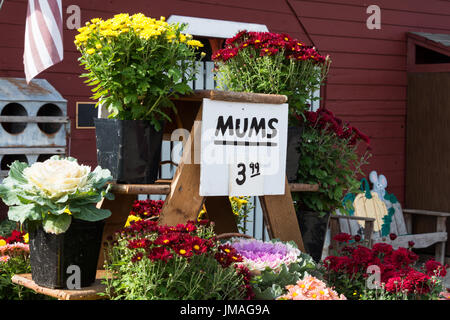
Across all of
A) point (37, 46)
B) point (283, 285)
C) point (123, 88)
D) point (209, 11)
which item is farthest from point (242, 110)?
point (209, 11)

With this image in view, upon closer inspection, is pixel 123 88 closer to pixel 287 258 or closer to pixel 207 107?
pixel 207 107

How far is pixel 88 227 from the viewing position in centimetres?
303

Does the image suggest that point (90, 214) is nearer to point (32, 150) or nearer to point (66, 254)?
point (66, 254)

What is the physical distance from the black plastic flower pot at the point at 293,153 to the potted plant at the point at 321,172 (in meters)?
0.09

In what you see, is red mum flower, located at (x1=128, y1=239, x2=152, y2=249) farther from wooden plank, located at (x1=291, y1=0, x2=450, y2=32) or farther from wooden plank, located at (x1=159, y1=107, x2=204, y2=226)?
wooden plank, located at (x1=291, y1=0, x2=450, y2=32)

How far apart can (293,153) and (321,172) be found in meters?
0.25

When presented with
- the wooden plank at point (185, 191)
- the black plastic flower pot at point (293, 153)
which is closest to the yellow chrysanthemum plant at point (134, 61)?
the wooden plank at point (185, 191)

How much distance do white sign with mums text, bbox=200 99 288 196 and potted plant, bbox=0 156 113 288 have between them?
525 mm

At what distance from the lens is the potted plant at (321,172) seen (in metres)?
4.11

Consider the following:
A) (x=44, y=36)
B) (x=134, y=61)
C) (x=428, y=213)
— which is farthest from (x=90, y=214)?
(x=428, y=213)

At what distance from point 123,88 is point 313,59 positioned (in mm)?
1280

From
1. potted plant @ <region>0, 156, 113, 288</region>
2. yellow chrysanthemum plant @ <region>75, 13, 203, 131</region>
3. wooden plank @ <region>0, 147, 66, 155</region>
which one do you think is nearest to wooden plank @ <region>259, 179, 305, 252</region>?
yellow chrysanthemum plant @ <region>75, 13, 203, 131</region>
